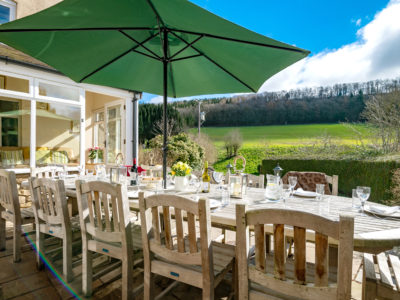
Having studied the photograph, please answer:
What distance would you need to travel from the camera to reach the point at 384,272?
139cm

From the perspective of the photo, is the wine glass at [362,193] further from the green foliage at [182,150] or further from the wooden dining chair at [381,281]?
the green foliage at [182,150]

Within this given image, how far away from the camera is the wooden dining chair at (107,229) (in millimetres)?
1541

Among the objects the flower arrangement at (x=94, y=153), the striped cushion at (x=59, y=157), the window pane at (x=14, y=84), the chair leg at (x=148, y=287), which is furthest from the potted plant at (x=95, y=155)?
the chair leg at (x=148, y=287)

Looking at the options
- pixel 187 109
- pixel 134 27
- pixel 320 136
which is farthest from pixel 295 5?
pixel 134 27

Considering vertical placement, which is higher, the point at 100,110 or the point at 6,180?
the point at 100,110

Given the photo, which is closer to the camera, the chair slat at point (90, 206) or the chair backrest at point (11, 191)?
the chair slat at point (90, 206)

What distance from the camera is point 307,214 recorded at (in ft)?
3.01

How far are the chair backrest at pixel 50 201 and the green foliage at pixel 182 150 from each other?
655 centimetres

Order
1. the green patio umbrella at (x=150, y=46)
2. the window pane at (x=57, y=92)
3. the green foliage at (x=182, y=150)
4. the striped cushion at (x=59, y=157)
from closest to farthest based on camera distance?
the green patio umbrella at (x=150, y=46) < the window pane at (x=57, y=92) < the striped cushion at (x=59, y=157) < the green foliage at (x=182, y=150)

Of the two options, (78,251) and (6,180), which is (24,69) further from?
(78,251)

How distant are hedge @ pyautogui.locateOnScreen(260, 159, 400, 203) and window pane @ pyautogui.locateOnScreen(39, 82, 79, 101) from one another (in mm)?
5800

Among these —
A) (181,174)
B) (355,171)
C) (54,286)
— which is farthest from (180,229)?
(355,171)

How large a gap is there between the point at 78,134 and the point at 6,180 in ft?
12.6

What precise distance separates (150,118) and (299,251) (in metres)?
14.1
